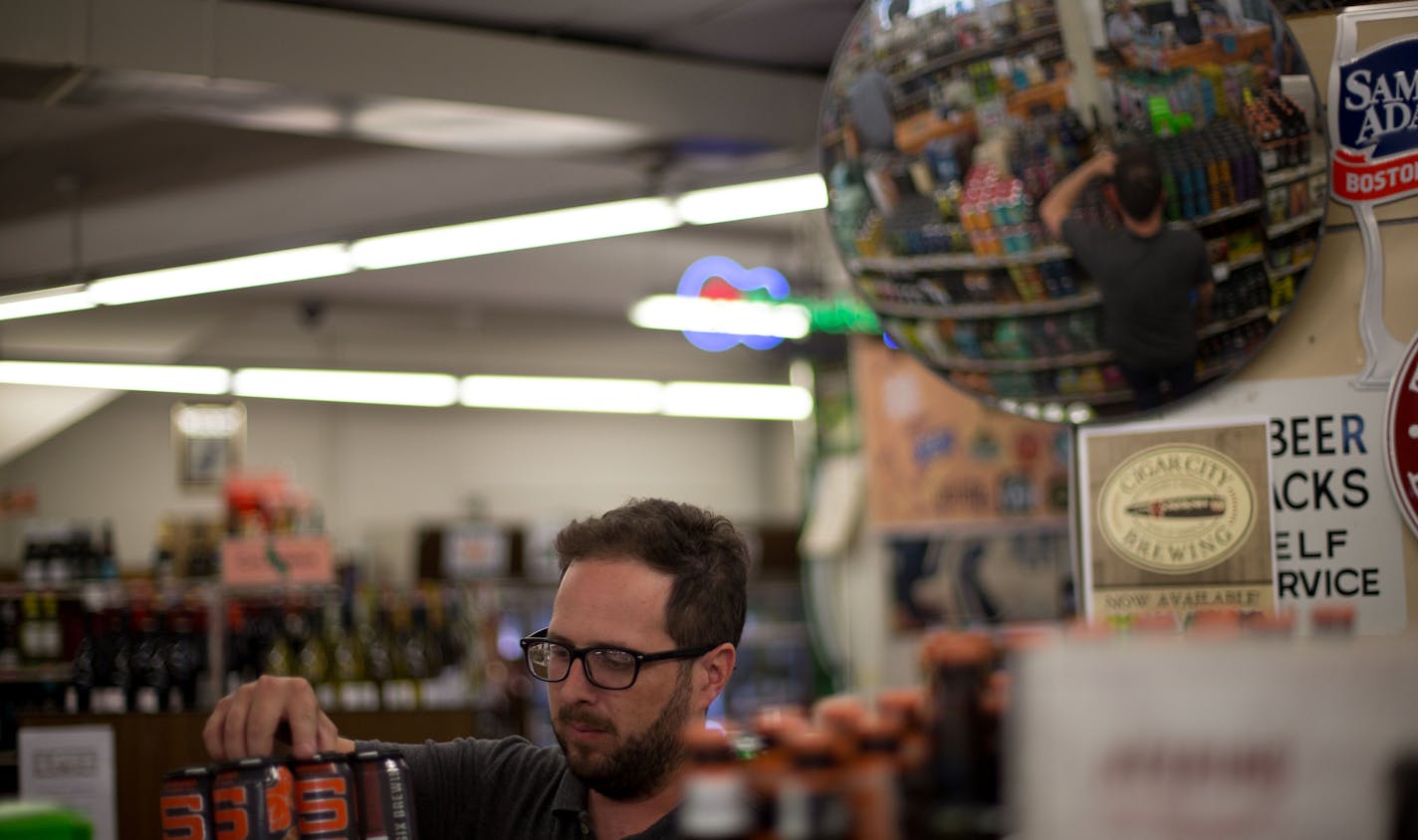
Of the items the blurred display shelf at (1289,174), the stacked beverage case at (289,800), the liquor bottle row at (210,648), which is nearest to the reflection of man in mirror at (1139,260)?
the blurred display shelf at (1289,174)

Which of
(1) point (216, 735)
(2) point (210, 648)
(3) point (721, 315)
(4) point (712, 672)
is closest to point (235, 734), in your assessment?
(1) point (216, 735)

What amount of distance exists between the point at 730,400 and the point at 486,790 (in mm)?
13097

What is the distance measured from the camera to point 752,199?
6.20 meters

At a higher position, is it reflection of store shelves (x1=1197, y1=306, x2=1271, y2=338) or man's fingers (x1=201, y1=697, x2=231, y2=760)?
reflection of store shelves (x1=1197, y1=306, x2=1271, y2=338)

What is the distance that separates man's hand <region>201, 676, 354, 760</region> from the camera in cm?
179

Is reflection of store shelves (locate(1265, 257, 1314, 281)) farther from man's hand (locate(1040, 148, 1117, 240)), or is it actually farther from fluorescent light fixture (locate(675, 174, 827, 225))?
fluorescent light fixture (locate(675, 174, 827, 225))

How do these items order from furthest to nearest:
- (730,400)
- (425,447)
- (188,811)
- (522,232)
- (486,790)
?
(730,400) < (425,447) < (522,232) < (486,790) < (188,811)

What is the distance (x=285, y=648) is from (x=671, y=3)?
3579mm

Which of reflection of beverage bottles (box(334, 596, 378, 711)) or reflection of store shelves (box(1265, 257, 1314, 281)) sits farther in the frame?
reflection of beverage bottles (box(334, 596, 378, 711))

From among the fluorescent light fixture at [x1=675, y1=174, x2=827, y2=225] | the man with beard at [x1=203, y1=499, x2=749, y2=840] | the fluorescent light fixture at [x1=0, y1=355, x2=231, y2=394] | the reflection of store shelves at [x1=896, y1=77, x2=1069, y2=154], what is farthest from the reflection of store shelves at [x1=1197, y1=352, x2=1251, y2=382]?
the fluorescent light fixture at [x1=0, y1=355, x2=231, y2=394]

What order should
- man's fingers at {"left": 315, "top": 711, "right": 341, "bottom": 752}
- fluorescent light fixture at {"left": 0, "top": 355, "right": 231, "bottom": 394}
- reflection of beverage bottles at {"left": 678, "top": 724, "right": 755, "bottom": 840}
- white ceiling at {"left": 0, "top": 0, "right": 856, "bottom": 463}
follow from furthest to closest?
fluorescent light fixture at {"left": 0, "top": 355, "right": 231, "bottom": 394}
white ceiling at {"left": 0, "top": 0, "right": 856, "bottom": 463}
man's fingers at {"left": 315, "top": 711, "right": 341, "bottom": 752}
reflection of beverage bottles at {"left": 678, "top": 724, "right": 755, "bottom": 840}

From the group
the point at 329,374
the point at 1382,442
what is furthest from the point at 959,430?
the point at 329,374

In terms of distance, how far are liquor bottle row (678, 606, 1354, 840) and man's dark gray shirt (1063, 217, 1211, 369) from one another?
0.54m

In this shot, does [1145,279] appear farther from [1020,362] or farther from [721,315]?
[721,315]
